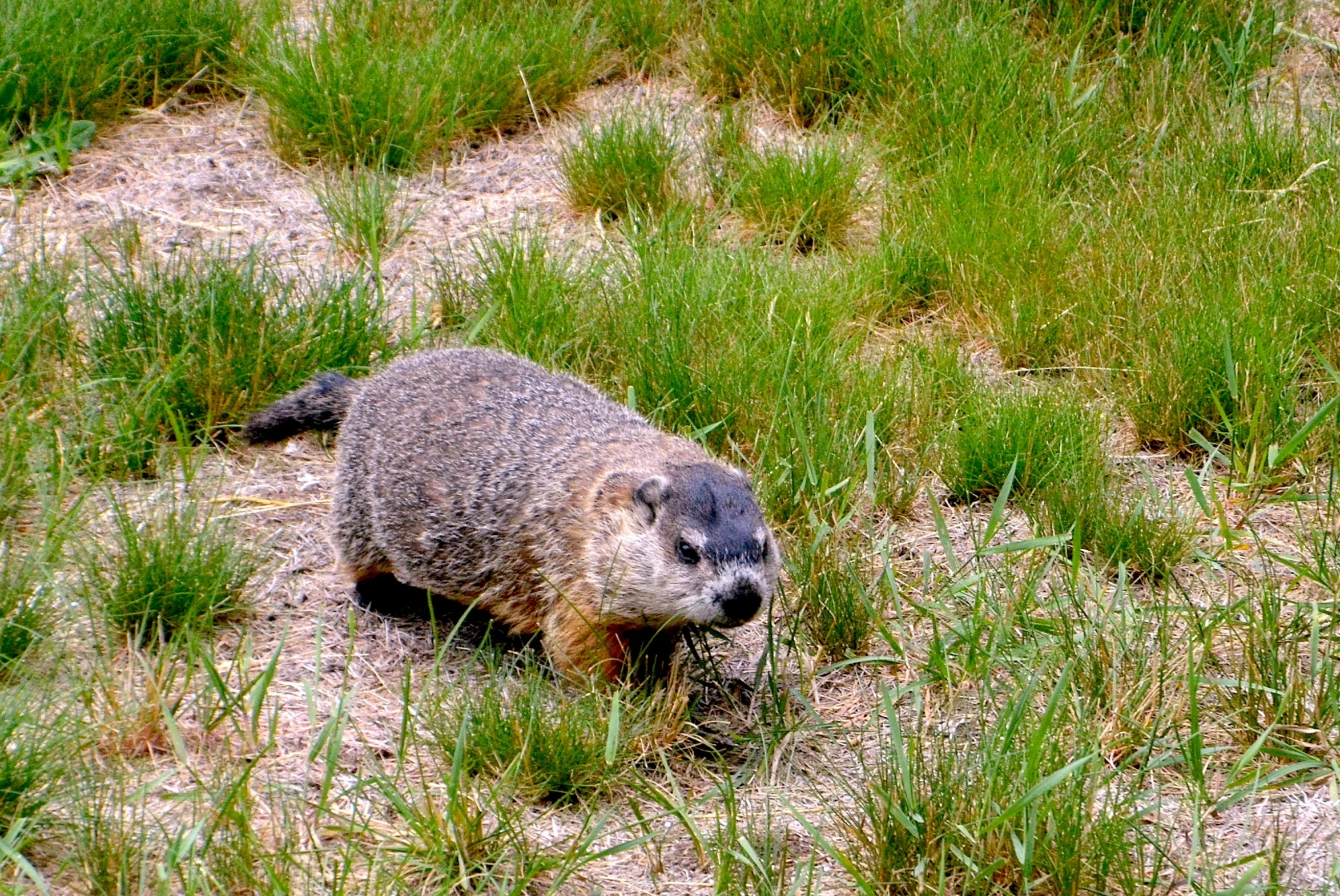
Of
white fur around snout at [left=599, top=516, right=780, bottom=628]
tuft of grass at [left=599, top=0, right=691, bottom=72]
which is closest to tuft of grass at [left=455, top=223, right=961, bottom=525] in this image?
white fur around snout at [left=599, top=516, right=780, bottom=628]

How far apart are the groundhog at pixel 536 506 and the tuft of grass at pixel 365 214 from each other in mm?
1294

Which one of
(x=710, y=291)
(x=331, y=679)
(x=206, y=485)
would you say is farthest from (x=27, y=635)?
(x=710, y=291)

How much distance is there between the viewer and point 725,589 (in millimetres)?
3670

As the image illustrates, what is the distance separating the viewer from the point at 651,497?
3.90m

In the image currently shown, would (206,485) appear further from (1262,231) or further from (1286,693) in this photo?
(1262,231)

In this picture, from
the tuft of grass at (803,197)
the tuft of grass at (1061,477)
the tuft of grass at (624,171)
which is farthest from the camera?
the tuft of grass at (624,171)

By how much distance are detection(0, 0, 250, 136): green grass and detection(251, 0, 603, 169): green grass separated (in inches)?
12.0

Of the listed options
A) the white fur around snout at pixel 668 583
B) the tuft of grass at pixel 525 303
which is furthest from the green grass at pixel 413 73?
the white fur around snout at pixel 668 583

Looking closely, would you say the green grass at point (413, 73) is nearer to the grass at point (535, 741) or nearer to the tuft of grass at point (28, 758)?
the grass at point (535, 741)

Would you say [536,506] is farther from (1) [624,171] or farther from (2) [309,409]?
(1) [624,171]

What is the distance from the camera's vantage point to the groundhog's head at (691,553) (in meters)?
3.70

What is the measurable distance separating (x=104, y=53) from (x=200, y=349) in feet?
7.93

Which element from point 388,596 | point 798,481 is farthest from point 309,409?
point 798,481

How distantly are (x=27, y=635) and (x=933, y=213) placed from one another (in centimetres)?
381
